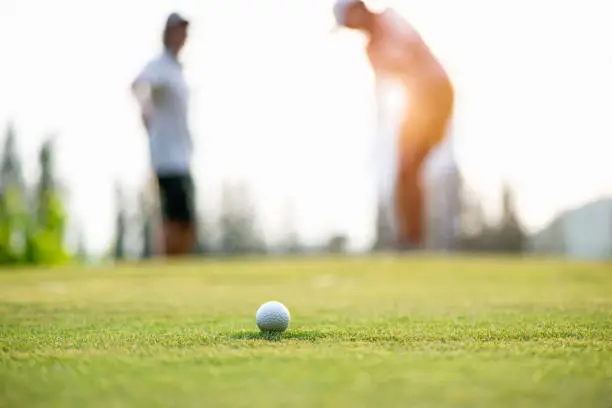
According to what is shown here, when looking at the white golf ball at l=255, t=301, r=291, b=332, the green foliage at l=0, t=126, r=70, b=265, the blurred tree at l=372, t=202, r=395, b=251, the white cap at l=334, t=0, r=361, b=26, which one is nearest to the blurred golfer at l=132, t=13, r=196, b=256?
the white cap at l=334, t=0, r=361, b=26

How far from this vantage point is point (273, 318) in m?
3.52

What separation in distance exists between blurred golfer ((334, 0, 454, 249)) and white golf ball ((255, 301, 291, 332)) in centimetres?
762

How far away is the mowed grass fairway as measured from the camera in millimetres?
2100

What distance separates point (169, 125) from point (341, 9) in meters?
3.22

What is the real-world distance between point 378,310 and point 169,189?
613 cm

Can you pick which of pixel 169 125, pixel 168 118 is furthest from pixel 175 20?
pixel 169 125

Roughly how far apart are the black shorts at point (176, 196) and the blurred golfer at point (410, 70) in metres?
3.44

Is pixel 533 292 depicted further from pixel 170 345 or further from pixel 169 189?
pixel 169 189

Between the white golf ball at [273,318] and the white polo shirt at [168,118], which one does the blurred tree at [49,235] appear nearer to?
the white polo shirt at [168,118]

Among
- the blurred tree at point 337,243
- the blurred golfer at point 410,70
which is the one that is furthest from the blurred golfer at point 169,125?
the blurred tree at point 337,243

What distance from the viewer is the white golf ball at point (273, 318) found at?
352 cm

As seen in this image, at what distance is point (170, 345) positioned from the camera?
3113 millimetres

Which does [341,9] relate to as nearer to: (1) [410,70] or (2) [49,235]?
(1) [410,70]

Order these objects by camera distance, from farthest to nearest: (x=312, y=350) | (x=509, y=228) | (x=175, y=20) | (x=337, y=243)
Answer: (x=509, y=228) → (x=337, y=243) → (x=175, y=20) → (x=312, y=350)
